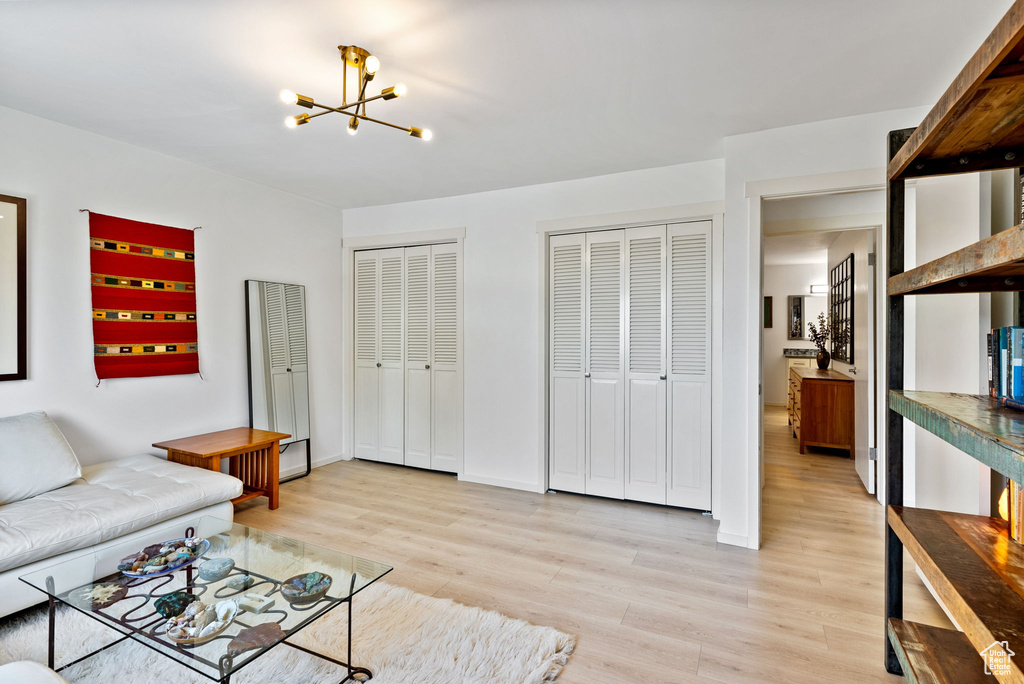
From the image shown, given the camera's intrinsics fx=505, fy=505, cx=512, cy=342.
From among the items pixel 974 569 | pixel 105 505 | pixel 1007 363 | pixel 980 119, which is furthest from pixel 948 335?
pixel 105 505

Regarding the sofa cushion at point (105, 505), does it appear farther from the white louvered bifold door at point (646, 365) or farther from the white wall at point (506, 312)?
the white louvered bifold door at point (646, 365)

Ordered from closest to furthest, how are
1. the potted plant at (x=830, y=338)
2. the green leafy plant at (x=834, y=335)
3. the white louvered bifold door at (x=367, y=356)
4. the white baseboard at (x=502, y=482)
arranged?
1. the white baseboard at (x=502, y=482)
2. the white louvered bifold door at (x=367, y=356)
3. the green leafy plant at (x=834, y=335)
4. the potted plant at (x=830, y=338)

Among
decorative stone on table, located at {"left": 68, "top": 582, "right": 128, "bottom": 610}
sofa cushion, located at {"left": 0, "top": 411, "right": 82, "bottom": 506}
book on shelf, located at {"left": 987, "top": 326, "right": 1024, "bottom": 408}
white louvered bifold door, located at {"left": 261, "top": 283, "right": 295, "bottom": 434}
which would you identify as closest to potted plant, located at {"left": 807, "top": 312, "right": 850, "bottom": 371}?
book on shelf, located at {"left": 987, "top": 326, "right": 1024, "bottom": 408}

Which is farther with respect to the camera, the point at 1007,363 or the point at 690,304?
the point at 690,304

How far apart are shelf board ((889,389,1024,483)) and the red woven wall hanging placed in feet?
13.4

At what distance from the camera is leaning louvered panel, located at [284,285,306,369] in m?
4.46

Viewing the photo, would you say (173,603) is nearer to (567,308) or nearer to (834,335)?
(567,308)

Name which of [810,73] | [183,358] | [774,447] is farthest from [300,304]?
[774,447]

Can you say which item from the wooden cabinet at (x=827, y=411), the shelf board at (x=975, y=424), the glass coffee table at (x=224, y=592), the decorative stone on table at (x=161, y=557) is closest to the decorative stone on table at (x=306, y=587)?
the glass coffee table at (x=224, y=592)

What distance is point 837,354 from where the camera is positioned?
6.03 meters

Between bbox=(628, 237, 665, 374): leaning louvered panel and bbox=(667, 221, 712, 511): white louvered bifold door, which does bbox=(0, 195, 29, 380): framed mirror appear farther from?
bbox=(667, 221, 712, 511): white louvered bifold door

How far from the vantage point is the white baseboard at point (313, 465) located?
4.46 metres

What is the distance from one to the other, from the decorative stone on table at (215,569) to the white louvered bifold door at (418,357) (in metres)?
2.75

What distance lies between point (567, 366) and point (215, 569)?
9.12ft
